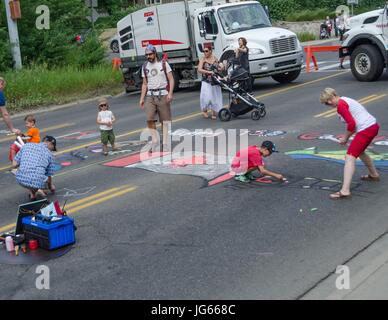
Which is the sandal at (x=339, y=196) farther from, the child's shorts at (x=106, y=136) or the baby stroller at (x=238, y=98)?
the baby stroller at (x=238, y=98)

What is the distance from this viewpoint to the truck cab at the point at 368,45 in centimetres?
1930

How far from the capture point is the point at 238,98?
14953mm

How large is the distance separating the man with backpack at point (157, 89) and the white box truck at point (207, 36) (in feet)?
27.8

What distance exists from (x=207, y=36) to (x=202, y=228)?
14457 mm

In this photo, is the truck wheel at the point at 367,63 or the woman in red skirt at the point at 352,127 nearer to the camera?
the woman in red skirt at the point at 352,127

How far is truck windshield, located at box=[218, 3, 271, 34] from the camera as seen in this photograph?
68.6ft

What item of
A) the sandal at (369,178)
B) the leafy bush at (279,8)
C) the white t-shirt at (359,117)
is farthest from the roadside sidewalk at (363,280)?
the leafy bush at (279,8)

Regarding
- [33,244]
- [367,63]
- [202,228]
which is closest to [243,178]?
[202,228]

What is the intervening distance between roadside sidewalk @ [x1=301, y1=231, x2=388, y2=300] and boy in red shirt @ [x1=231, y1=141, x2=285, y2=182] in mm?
2883

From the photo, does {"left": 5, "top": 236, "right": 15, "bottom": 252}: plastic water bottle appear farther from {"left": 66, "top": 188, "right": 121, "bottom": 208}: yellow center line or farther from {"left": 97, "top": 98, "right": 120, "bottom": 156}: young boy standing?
{"left": 97, "top": 98, "right": 120, "bottom": 156}: young boy standing

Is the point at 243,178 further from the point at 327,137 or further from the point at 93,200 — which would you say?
the point at 327,137

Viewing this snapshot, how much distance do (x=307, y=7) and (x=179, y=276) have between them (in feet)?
194
